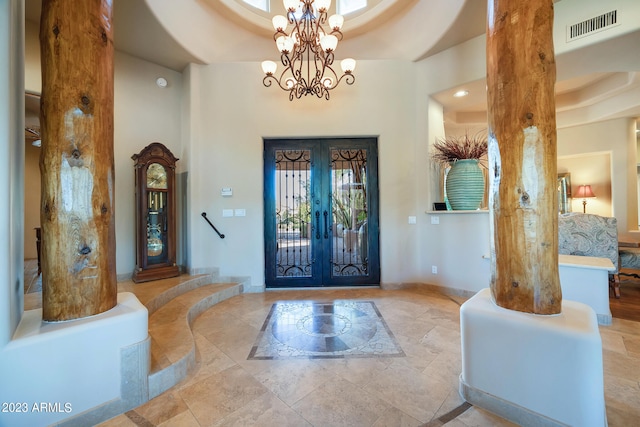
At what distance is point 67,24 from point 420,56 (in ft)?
12.9

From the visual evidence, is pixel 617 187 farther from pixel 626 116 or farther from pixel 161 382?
pixel 161 382

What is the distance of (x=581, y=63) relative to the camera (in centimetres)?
297

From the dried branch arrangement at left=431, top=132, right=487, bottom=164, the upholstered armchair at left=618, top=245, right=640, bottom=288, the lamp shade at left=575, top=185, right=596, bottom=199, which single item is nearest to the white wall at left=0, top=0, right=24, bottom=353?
the dried branch arrangement at left=431, top=132, right=487, bottom=164

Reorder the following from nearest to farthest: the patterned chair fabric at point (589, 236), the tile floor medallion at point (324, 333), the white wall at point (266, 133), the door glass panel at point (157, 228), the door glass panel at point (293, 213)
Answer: the tile floor medallion at point (324, 333) < the patterned chair fabric at point (589, 236) < the door glass panel at point (157, 228) < the white wall at point (266, 133) < the door glass panel at point (293, 213)

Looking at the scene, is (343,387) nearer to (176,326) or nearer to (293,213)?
(176,326)

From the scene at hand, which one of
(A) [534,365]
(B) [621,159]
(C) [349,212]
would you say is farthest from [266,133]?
(B) [621,159]

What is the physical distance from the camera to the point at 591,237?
10.6ft

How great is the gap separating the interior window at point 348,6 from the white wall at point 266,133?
138cm

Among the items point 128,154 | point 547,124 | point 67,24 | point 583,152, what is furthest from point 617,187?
point 128,154

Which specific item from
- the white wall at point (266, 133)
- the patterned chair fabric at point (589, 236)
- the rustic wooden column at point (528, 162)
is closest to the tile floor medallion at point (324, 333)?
the white wall at point (266, 133)

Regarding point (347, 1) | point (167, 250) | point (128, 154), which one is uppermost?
point (347, 1)

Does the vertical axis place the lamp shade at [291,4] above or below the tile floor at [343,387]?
above

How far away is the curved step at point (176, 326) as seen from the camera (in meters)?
1.73

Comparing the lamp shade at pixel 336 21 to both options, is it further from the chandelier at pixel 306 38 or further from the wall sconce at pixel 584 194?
the wall sconce at pixel 584 194
